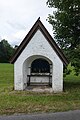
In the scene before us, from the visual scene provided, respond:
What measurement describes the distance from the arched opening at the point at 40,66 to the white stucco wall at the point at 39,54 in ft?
11.0

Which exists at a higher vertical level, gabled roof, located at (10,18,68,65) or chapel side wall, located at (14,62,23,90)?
gabled roof, located at (10,18,68,65)

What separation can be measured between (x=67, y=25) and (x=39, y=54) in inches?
186

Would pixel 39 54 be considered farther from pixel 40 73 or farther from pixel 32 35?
pixel 40 73

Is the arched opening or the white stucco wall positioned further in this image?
the arched opening

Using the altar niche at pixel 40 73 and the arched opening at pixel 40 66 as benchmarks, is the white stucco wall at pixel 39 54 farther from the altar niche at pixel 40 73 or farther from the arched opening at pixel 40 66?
the arched opening at pixel 40 66

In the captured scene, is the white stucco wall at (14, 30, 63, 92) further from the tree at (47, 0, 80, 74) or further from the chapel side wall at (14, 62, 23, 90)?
the tree at (47, 0, 80, 74)

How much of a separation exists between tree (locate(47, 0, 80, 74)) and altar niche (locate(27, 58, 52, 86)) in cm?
209

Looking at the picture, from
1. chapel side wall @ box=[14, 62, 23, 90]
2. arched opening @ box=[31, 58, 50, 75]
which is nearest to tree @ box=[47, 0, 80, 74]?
arched opening @ box=[31, 58, 50, 75]

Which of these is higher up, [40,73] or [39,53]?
[39,53]

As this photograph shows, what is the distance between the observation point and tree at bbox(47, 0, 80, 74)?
22.8 m

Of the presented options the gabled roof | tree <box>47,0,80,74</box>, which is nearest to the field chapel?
the gabled roof

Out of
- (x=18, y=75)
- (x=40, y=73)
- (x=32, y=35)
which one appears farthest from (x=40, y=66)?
(x=32, y=35)

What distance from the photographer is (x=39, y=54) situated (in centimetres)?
2011

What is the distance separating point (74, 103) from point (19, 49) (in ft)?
23.7
